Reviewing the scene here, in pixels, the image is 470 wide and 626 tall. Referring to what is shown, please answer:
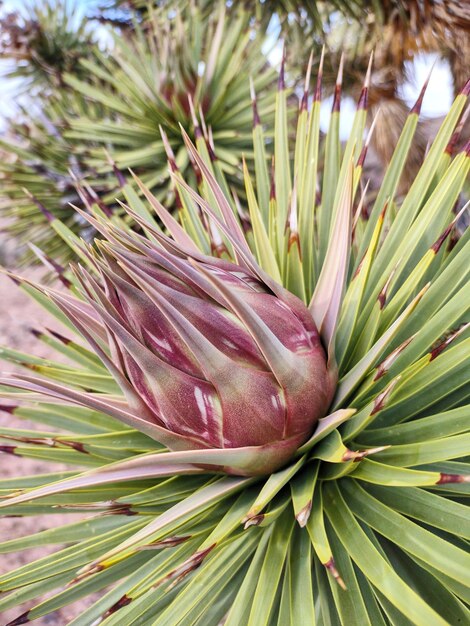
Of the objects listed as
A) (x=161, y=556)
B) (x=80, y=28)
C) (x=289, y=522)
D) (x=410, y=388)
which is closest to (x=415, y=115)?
(x=410, y=388)

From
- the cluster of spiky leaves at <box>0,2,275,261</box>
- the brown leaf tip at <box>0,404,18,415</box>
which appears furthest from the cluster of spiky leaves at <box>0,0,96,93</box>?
the brown leaf tip at <box>0,404,18,415</box>

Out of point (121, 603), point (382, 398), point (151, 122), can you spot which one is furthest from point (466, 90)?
point (151, 122)

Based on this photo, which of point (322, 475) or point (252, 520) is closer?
point (252, 520)

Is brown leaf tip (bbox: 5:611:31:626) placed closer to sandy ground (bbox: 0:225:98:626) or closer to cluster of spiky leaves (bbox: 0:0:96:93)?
sandy ground (bbox: 0:225:98:626)

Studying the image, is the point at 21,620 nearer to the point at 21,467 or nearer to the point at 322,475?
the point at 322,475

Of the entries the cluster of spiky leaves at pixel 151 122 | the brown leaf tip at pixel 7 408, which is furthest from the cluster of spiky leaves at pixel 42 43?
the brown leaf tip at pixel 7 408

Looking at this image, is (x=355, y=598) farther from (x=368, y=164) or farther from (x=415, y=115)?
(x=368, y=164)
